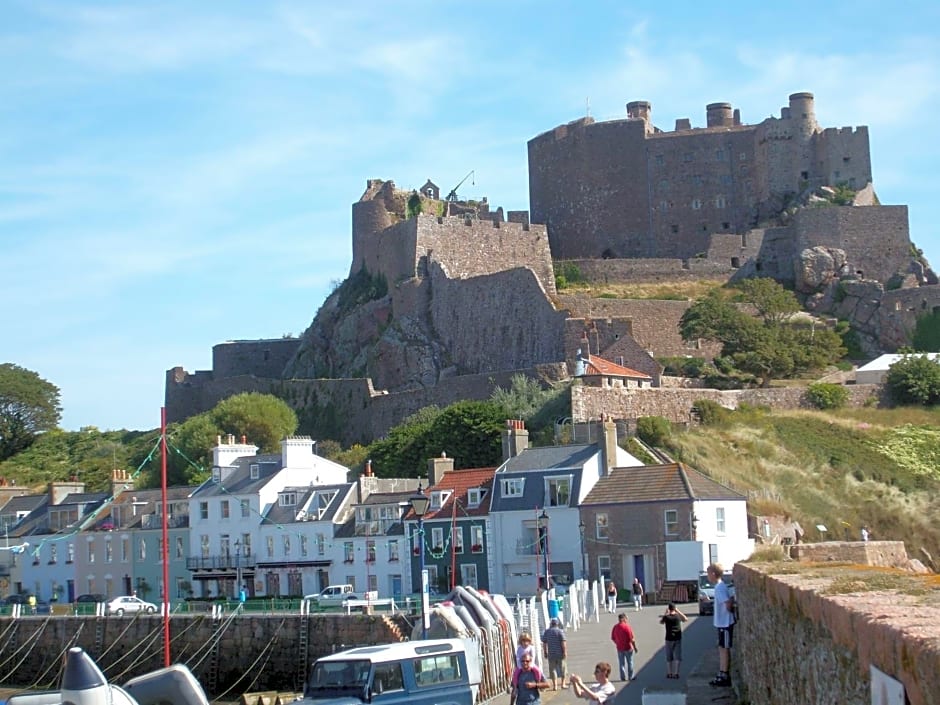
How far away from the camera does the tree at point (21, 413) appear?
258 feet

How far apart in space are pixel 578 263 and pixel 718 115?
14522mm

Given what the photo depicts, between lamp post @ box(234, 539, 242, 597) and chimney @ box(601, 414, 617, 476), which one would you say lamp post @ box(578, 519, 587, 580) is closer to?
chimney @ box(601, 414, 617, 476)

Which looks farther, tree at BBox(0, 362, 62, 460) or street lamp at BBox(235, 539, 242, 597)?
tree at BBox(0, 362, 62, 460)

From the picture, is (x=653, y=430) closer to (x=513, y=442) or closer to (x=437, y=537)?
(x=513, y=442)

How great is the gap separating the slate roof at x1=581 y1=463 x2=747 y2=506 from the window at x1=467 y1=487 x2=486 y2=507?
343 centimetres

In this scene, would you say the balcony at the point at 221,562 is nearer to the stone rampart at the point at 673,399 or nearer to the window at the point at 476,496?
the window at the point at 476,496

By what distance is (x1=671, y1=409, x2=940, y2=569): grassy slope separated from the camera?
149 ft

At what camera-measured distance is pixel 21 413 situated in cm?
7931

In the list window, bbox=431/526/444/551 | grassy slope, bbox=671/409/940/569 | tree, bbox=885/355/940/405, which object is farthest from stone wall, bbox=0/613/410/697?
tree, bbox=885/355/940/405

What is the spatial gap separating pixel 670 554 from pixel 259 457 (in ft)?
57.6

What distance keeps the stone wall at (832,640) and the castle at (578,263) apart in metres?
43.7

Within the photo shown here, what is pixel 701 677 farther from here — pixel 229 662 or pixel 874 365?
pixel 874 365

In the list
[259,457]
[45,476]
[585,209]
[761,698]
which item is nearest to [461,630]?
[761,698]

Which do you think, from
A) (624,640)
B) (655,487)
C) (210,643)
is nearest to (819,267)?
(655,487)
